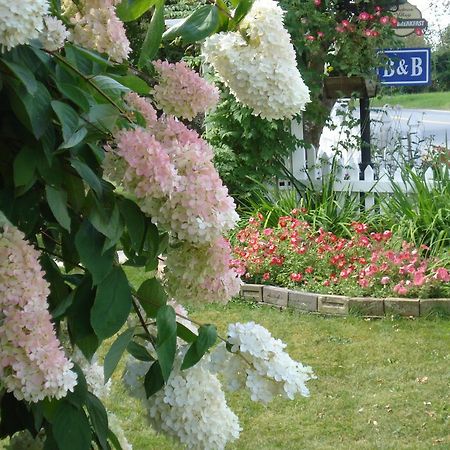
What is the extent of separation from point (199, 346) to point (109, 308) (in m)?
0.17

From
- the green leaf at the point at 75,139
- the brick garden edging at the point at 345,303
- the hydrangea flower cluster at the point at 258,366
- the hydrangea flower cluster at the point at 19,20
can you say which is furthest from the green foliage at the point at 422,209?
the hydrangea flower cluster at the point at 19,20

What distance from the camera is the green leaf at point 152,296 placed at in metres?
1.26

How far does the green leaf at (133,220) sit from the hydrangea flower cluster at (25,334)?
0.15 metres

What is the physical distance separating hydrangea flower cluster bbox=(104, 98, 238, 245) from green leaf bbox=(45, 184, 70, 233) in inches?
2.8

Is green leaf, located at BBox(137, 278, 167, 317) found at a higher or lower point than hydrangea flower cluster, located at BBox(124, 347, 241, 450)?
higher

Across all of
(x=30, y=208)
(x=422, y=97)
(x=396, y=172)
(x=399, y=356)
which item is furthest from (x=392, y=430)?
(x=422, y=97)

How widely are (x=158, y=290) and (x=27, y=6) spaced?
51cm

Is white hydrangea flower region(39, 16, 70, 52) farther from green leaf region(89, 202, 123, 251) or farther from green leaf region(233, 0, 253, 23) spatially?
green leaf region(233, 0, 253, 23)

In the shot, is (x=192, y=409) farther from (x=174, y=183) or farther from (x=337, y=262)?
(x=337, y=262)

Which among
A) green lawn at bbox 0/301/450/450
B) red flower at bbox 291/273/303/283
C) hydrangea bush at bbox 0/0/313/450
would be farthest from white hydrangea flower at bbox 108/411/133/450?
red flower at bbox 291/273/303/283

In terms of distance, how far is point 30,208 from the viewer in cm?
114

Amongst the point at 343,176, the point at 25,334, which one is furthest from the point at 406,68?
the point at 25,334

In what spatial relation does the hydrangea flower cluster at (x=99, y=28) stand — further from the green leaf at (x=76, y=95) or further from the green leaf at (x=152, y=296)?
the green leaf at (x=152, y=296)

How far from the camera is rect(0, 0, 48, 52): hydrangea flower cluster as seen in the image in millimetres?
879
